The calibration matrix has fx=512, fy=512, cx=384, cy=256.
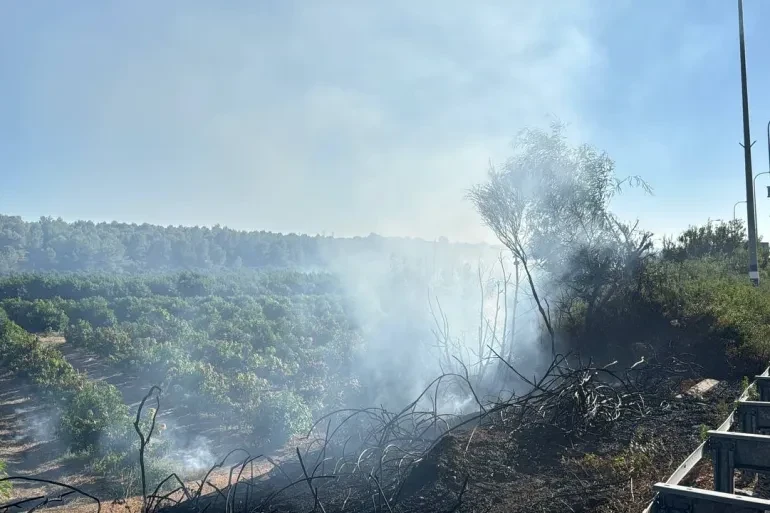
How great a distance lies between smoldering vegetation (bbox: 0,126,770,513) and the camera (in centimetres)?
481

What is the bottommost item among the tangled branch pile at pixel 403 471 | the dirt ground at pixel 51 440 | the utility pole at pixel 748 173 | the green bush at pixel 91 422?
the dirt ground at pixel 51 440

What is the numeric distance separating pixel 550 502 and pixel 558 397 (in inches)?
90.3

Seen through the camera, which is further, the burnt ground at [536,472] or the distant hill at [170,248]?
the distant hill at [170,248]

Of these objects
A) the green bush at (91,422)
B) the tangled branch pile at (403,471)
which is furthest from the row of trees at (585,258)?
the green bush at (91,422)

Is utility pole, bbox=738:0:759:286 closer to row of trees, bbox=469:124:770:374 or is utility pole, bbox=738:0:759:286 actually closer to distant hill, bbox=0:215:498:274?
row of trees, bbox=469:124:770:374

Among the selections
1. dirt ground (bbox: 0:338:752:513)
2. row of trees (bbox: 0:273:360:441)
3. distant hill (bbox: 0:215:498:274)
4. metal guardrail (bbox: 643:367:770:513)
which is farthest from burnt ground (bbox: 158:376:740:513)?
distant hill (bbox: 0:215:498:274)

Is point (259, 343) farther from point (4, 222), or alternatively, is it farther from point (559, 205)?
point (4, 222)

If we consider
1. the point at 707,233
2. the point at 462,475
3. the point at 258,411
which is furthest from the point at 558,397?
the point at 707,233

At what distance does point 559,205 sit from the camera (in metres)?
11.6

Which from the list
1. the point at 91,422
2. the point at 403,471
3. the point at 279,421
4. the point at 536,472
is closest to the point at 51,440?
the point at 91,422

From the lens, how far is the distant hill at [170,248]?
39.8 metres

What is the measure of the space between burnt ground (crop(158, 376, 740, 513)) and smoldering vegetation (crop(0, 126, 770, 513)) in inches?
1.0

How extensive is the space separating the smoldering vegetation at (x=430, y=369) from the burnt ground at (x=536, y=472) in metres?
0.03

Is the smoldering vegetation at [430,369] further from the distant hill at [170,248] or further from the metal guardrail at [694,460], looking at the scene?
the distant hill at [170,248]
